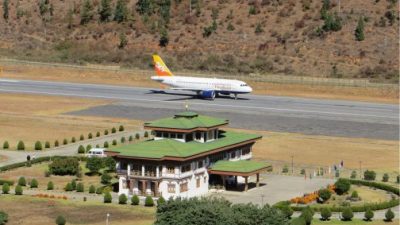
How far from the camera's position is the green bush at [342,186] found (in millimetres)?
96375

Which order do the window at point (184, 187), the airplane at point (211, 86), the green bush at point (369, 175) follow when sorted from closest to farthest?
1. the window at point (184, 187)
2. the green bush at point (369, 175)
3. the airplane at point (211, 86)

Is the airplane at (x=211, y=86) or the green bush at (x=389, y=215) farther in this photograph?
the airplane at (x=211, y=86)

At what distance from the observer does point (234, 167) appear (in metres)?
98.2

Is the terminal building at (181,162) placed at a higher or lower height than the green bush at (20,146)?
higher

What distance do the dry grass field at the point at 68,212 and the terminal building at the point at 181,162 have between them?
589 centimetres

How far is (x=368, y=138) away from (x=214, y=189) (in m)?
38.3

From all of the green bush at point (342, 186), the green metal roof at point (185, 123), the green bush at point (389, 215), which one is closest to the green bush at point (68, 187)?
the green metal roof at point (185, 123)

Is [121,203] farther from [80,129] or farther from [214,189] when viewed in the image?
[80,129]

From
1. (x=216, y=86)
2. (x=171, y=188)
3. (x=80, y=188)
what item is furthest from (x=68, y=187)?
(x=216, y=86)

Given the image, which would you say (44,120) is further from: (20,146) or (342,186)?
(342,186)

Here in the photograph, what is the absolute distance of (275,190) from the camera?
3890 inches

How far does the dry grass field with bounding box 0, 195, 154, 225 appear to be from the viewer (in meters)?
82.4

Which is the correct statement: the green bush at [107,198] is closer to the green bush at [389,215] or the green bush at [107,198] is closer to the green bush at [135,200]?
the green bush at [135,200]

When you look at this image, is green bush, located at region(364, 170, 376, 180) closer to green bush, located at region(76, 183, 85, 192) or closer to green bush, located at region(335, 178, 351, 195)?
green bush, located at region(335, 178, 351, 195)
